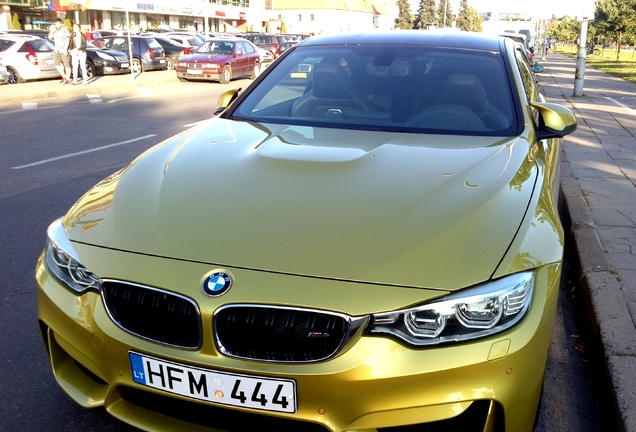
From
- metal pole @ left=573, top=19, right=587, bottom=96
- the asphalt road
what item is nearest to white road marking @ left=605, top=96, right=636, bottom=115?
metal pole @ left=573, top=19, right=587, bottom=96

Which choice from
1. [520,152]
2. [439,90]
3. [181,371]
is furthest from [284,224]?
[439,90]

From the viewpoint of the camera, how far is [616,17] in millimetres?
39438

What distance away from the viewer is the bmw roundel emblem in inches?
75.6

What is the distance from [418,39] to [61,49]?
17.1 m

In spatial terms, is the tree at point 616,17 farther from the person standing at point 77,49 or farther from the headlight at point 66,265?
the headlight at point 66,265

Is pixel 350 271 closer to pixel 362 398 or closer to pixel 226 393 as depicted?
pixel 362 398

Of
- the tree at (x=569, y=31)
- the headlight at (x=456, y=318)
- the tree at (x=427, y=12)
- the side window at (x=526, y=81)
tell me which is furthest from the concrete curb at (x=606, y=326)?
the tree at (x=427, y=12)

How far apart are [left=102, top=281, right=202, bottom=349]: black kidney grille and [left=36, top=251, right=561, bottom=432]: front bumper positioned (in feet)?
0.11

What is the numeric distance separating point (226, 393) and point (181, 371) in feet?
0.52

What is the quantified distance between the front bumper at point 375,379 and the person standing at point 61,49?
1813 cm

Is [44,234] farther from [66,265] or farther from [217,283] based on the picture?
[217,283]

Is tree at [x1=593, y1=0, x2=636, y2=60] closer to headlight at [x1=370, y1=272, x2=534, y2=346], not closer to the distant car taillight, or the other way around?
the distant car taillight

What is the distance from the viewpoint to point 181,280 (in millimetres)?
1966

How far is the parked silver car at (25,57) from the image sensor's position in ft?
61.6
